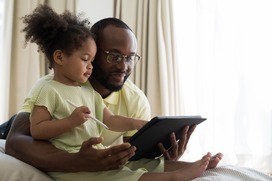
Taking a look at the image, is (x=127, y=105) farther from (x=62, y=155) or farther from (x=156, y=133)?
(x=62, y=155)

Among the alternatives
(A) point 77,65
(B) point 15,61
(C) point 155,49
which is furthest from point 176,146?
(B) point 15,61

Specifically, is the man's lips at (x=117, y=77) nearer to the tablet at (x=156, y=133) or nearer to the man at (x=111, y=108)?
the man at (x=111, y=108)

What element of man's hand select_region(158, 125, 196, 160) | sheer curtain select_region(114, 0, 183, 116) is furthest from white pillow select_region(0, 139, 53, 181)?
sheer curtain select_region(114, 0, 183, 116)

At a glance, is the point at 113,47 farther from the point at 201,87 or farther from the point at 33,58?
the point at 201,87

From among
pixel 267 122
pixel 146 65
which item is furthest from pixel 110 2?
pixel 267 122

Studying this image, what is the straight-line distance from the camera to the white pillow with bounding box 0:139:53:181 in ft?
4.09

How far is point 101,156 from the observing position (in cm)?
Answer: 119

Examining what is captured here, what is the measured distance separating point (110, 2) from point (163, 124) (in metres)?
2.04

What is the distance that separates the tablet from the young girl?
0.18ft

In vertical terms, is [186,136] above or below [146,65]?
below

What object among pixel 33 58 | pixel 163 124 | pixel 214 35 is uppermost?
pixel 214 35

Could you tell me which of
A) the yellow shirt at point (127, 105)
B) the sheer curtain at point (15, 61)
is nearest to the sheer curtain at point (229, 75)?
the sheer curtain at point (15, 61)

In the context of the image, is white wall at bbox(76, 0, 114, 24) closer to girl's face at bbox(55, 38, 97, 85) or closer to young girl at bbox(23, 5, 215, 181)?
young girl at bbox(23, 5, 215, 181)

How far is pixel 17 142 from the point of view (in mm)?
1372
